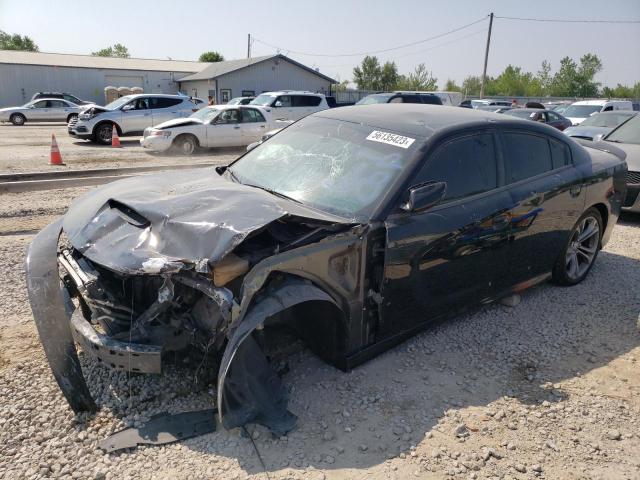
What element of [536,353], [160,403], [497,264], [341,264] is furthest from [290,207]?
[536,353]

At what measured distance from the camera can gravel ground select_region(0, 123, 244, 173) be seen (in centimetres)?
1171

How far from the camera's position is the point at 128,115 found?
1702 centimetres

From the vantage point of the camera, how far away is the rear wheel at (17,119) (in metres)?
25.3

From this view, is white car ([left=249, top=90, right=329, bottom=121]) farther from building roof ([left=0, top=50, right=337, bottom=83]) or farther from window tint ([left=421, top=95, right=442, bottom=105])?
building roof ([left=0, top=50, right=337, bottom=83])

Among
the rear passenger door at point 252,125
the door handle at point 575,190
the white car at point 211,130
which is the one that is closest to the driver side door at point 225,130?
the white car at point 211,130

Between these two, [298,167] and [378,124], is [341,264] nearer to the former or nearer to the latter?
[298,167]

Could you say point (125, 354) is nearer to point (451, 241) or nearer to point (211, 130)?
point (451, 241)

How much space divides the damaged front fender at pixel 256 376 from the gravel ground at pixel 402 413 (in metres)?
0.11

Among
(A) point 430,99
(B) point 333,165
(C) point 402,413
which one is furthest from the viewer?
(A) point 430,99

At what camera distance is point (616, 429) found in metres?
2.87

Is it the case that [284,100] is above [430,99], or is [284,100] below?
below

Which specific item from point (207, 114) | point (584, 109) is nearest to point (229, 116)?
point (207, 114)

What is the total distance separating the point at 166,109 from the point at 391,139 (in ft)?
52.7

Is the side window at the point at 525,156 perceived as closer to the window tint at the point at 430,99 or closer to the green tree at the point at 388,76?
the window tint at the point at 430,99
